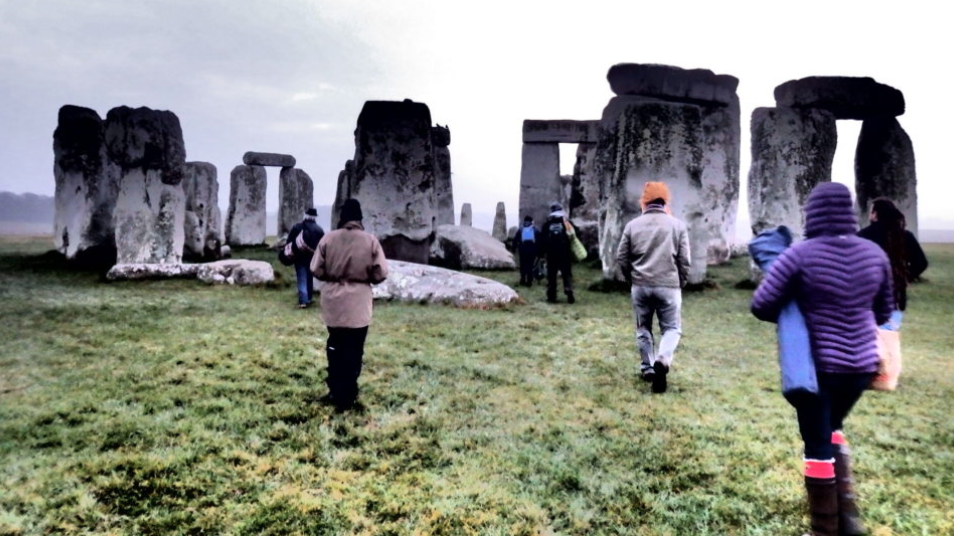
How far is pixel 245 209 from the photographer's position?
2455 centimetres

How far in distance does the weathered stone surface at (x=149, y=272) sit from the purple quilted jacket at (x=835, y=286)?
36.8 feet

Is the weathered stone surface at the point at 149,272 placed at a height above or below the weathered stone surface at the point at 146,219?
below

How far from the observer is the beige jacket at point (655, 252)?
5.66 m

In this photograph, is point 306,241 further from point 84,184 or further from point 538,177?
point 538,177

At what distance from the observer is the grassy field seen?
3.38 m

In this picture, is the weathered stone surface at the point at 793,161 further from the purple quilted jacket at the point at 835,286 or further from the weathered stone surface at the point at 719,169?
the purple quilted jacket at the point at 835,286

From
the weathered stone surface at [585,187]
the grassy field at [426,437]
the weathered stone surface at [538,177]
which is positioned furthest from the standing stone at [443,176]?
the grassy field at [426,437]

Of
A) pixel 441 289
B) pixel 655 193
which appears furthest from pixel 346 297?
pixel 441 289

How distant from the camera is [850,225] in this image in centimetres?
304

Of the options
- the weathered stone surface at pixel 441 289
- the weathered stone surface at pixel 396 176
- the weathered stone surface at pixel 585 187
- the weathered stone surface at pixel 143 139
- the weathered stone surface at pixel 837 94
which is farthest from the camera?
the weathered stone surface at pixel 585 187

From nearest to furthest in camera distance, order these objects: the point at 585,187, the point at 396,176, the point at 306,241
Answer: the point at 306,241
the point at 396,176
the point at 585,187

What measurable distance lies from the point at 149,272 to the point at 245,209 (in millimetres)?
13090

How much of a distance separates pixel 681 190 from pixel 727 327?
3835 mm

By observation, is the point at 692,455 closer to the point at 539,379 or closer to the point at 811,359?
the point at 811,359
